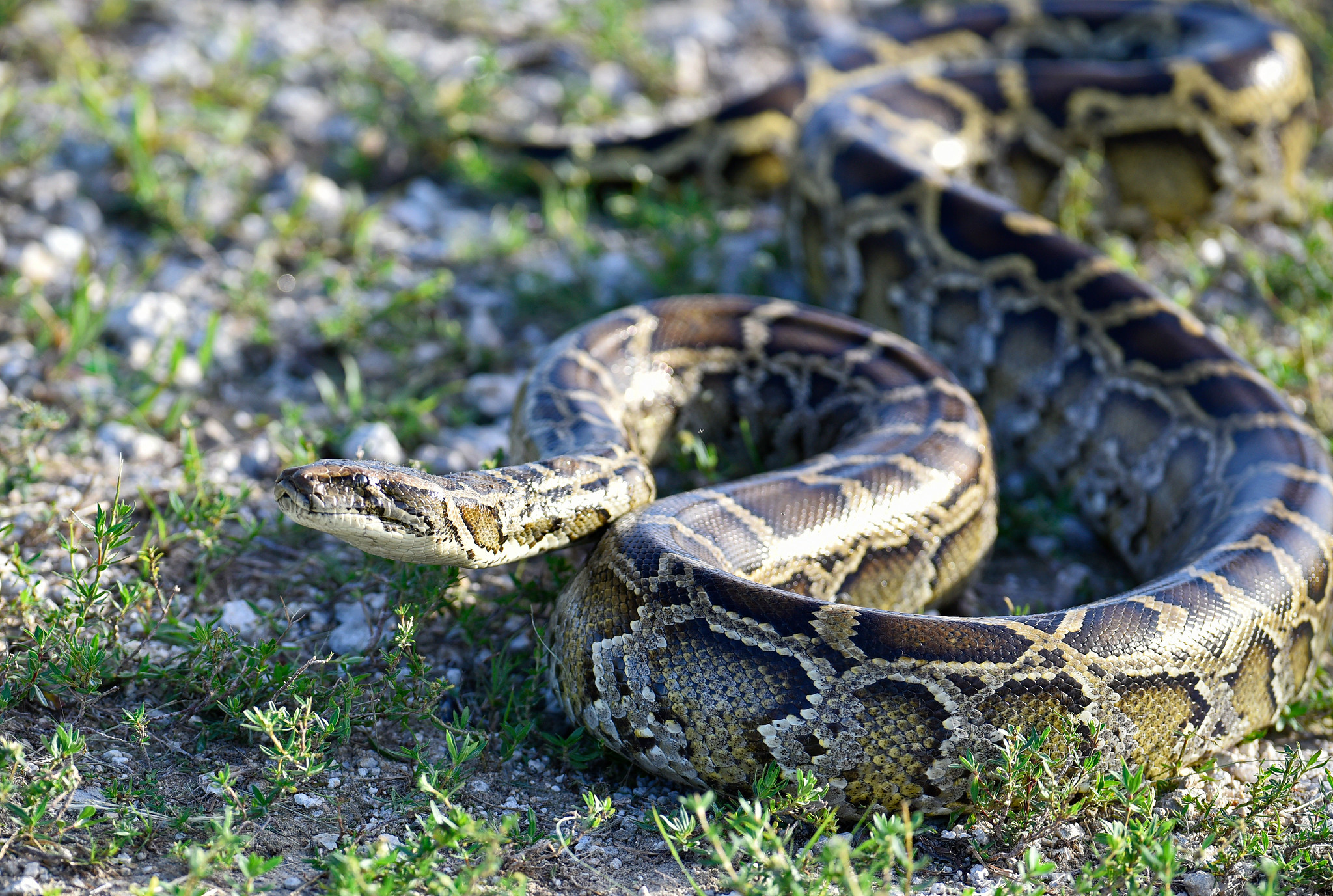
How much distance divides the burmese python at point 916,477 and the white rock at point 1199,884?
0.52 m

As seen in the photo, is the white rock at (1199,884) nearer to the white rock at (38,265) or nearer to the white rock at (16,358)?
the white rock at (16,358)

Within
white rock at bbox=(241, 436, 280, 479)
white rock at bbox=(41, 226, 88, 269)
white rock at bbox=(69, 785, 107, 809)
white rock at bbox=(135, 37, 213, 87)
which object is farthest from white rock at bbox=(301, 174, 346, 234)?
white rock at bbox=(69, 785, 107, 809)

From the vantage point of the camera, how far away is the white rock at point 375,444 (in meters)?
6.55

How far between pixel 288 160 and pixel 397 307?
2.31 m

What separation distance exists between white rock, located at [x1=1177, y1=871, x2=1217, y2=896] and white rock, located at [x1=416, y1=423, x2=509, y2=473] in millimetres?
3960

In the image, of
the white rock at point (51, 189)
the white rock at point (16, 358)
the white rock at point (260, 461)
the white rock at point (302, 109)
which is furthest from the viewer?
the white rock at point (302, 109)

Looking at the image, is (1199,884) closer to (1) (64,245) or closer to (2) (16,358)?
(2) (16,358)

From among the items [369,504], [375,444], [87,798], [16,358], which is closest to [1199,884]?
[369,504]

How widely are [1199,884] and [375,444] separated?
4662 mm

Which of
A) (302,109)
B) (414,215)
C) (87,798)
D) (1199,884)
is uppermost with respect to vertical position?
(302,109)

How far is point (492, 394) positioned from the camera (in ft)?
24.6

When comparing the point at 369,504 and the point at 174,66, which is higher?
the point at 174,66

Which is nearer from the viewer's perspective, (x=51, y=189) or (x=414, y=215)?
(x=51, y=189)

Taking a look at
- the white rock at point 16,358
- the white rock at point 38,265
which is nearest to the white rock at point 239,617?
the white rock at point 16,358
